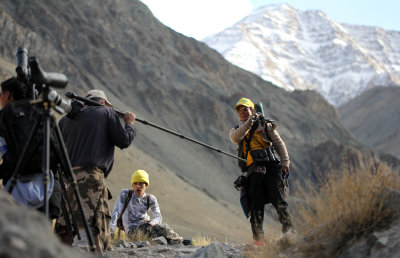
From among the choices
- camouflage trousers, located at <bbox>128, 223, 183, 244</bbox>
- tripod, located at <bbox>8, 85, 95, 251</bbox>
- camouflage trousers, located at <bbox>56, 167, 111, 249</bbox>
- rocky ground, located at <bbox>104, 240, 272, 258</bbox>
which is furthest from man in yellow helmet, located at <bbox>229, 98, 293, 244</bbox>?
tripod, located at <bbox>8, 85, 95, 251</bbox>

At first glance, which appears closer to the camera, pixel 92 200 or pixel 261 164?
pixel 92 200

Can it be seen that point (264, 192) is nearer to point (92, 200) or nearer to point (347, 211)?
point (347, 211)

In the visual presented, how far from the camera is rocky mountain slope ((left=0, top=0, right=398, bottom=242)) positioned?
124 ft

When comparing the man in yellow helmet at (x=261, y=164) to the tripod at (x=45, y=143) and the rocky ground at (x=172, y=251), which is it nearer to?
the rocky ground at (x=172, y=251)

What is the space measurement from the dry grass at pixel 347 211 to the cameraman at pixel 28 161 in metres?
2.17

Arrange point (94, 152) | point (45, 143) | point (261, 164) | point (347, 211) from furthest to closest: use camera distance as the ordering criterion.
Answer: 1. point (261, 164)
2. point (94, 152)
3. point (347, 211)
4. point (45, 143)

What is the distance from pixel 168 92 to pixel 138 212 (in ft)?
154

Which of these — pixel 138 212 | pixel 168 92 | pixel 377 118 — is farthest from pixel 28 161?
pixel 377 118

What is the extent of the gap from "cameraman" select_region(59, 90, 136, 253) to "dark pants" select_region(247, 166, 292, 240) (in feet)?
5.86

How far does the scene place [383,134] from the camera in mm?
101625

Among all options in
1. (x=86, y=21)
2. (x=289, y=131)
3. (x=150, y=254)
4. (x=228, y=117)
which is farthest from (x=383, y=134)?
(x=150, y=254)

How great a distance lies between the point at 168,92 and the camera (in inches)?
2154

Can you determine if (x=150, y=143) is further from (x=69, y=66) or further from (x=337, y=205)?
(x=337, y=205)

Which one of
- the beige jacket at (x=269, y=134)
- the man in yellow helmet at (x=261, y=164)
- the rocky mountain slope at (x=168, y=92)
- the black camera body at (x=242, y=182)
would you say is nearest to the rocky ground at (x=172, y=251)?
the man in yellow helmet at (x=261, y=164)
